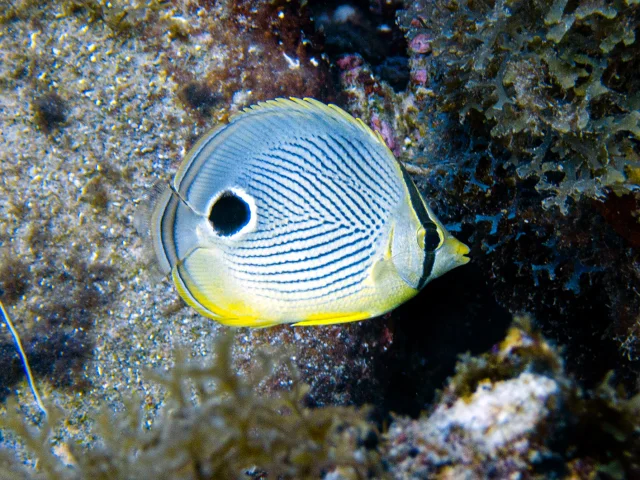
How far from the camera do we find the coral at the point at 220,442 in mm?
1563

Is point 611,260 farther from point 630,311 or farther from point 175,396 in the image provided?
point 175,396

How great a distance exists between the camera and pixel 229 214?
6.19 feet

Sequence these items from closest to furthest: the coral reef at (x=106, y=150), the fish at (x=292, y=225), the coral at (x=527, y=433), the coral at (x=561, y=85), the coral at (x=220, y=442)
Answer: the coral at (x=527, y=433), the coral at (x=220, y=442), the fish at (x=292, y=225), the coral at (x=561, y=85), the coral reef at (x=106, y=150)

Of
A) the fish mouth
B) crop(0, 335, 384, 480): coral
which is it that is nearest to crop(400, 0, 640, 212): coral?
the fish mouth

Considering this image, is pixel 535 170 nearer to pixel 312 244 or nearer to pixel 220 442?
pixel 312 244

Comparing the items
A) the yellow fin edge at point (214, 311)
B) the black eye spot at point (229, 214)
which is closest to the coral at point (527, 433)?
the yellow fin edge at point (214, 311)

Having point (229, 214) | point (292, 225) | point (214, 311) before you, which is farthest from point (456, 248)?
point (214, 311)

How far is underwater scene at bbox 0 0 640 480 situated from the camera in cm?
163

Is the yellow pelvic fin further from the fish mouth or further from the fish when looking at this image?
the fish mouth

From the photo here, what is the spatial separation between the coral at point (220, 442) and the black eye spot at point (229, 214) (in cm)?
50

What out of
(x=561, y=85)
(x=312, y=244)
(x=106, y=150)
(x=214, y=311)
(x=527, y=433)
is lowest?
(x=106, y=150)

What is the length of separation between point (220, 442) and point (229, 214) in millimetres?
951

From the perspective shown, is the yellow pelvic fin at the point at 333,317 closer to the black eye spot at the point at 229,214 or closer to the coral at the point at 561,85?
the black eye spot at the point at 229,214

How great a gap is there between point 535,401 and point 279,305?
109 centimetres
